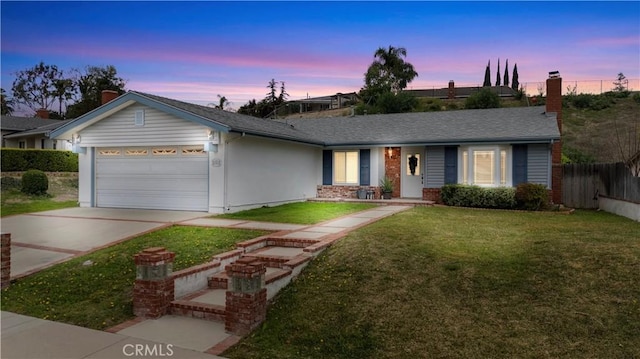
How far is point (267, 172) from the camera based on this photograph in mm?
15500

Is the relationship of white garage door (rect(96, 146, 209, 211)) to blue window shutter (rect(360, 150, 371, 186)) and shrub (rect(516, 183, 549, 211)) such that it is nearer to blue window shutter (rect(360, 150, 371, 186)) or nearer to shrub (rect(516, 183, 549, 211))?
blue window shutter (rect(360, 150, 371, 186))

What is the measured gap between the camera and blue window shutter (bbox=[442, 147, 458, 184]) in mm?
16531

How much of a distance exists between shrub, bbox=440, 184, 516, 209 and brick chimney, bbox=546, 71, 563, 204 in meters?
2.02

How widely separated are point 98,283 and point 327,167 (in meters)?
13.0

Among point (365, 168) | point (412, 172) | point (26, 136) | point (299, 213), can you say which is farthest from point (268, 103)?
point (299, 213)

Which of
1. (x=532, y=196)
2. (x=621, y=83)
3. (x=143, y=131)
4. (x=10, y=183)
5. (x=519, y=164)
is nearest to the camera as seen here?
(x=532, y=196)

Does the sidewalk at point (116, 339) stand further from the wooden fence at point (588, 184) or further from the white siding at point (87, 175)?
the wooden fence at point (588, 184)

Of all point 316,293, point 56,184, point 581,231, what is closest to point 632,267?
point 581,231

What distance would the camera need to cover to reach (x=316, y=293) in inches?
240

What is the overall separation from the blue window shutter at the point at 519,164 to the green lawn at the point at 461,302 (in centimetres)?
769

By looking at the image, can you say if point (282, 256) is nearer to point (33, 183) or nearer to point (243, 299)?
point (243, 299)

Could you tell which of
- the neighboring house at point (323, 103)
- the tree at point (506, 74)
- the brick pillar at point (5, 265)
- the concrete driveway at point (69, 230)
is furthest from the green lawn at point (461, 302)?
the tree at point (506, 74)
